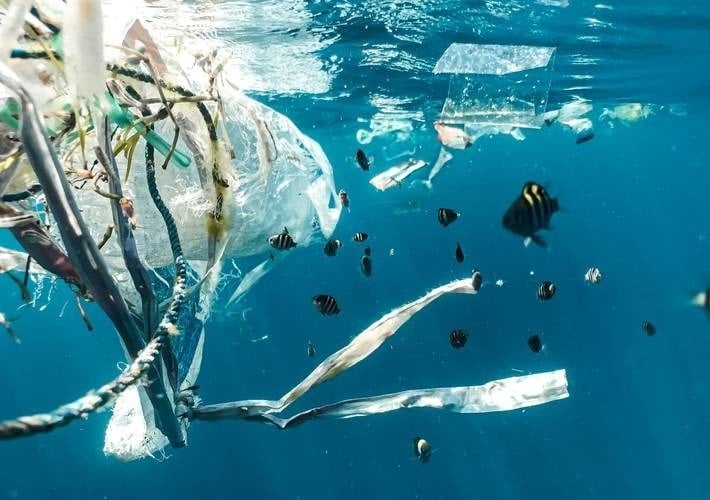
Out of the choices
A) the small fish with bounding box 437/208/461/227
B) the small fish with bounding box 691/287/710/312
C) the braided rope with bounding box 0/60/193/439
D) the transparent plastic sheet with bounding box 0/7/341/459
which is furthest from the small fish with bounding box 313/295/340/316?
the braided rope with bounding box 0/60/193/439

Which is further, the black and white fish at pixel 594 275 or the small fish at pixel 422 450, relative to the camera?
the black and white fish at pixel 594 275

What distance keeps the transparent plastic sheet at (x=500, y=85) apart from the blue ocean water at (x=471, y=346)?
0.49m

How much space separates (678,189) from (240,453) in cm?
8657

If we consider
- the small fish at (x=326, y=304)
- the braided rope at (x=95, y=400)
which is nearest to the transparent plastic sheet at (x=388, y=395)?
the braided rope at (x=95, y=400)

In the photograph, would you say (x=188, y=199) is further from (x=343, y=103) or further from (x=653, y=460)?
(x=653, y=460)

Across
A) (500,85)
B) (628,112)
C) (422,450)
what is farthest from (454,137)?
(628,112)

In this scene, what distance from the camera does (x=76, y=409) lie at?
1.44 m

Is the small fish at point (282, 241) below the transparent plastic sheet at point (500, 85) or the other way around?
the other way around

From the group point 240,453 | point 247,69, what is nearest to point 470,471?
point 240,453

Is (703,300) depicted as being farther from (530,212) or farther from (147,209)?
(147,209)

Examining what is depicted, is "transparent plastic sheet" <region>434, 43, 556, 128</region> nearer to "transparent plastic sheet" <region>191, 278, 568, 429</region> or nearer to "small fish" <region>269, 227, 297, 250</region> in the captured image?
"small fish" <region>269, 227, 297, 250</region>

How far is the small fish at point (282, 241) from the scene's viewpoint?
4.49m

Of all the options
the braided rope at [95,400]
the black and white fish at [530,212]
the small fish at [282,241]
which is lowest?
the small fish at [282,241]

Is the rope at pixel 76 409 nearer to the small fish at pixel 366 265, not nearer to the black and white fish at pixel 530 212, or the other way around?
the black and white fish at pixel 530 212
